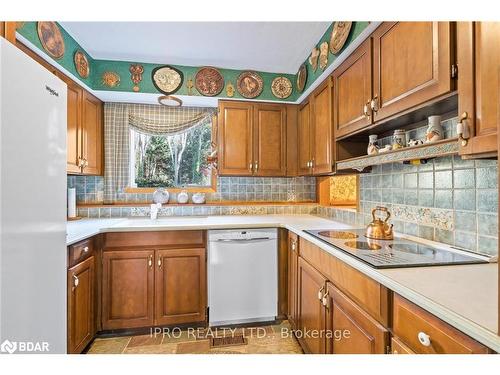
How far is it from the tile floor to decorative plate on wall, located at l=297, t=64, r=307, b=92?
2.25 meters

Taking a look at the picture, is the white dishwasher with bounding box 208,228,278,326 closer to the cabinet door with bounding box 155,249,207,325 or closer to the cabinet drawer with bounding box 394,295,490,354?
the cabinet door with bounding box 155,249,207,325

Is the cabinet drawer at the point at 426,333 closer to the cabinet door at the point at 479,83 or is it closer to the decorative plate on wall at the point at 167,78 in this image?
the cabinet door at the point at 479,83

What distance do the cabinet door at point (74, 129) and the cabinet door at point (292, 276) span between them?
192 centimetres

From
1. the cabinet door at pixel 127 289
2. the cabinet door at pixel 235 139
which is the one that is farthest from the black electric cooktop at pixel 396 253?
the cabinet door at pixel 127 289

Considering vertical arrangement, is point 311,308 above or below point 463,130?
below

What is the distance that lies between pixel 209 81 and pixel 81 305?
219 centimetres

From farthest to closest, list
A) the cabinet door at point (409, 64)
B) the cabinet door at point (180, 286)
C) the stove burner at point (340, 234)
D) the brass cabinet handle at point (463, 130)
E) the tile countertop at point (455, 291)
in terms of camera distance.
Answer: the cabinet door at point (180, 286) < the stove burner at point (340, 234) < the cabinet door at point (409, 64) < the brass cabinet handle at point (463, 130) < the tile countertop at point (455, 291)

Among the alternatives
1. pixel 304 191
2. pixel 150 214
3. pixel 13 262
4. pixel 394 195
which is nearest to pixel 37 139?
pixel 13 262

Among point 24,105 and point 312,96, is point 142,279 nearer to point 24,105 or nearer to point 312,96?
point 24,105

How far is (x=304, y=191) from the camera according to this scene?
9.72ft

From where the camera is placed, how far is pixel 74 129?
2072 mm

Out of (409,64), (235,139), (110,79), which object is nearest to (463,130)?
(409,64)

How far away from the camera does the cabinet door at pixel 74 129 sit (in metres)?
1.99

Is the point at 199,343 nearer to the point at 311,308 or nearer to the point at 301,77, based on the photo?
the point at 311,308
